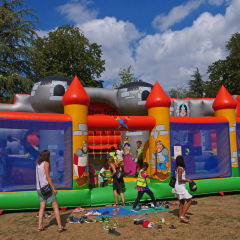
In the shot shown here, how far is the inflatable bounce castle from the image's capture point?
195 inches

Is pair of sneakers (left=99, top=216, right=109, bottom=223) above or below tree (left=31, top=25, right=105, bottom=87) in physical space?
below

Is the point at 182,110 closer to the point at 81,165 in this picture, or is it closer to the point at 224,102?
the point at 224,102

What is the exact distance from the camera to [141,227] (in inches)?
156

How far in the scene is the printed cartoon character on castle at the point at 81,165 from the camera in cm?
522

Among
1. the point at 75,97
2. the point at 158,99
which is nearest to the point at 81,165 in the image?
the point at 75,97

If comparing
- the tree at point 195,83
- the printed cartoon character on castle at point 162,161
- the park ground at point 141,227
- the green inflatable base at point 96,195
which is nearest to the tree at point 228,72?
the tree at point 195,83

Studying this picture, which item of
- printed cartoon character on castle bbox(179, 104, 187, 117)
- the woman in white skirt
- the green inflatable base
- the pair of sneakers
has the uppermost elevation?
printed cartoon character on castle bbox(179, 104, 187, 117)

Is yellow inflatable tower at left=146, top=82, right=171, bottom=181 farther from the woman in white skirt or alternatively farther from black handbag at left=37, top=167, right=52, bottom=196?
black handbag at left=37, top=167, right=52, bottom=196

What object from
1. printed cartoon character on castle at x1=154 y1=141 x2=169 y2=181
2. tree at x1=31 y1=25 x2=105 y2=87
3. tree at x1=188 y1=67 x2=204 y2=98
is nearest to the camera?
printed cartoon character on castle at x1=154 y1=141 x2=169 y2=181

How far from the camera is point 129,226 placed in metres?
4.01

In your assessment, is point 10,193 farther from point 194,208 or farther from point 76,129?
point 194,208

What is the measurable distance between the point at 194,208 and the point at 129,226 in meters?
1.75

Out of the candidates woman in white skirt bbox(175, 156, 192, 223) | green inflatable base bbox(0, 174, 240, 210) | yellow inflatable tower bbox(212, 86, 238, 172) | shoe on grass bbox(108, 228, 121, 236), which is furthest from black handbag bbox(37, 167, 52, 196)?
yellow inflatable tower bbox(212, 86, 238, 172)

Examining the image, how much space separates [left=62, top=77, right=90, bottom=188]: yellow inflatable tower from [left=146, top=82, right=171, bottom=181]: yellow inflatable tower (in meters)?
1.62
